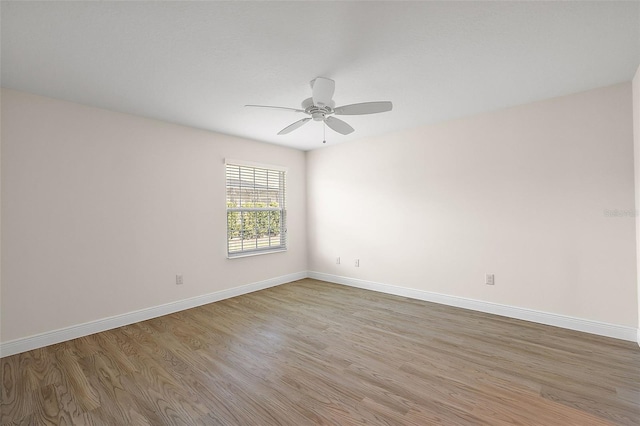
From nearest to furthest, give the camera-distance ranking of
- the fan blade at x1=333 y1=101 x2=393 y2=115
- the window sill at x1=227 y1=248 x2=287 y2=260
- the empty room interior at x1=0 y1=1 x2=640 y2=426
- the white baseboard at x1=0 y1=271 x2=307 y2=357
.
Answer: the empty room interior at x1=0 y1=1 x2=640 y2=426, the fan blade at x1=333 y1=101 x2=393 y2=115, the white baseboard at x1=0 y1=271 x2=307 y2=357, the window sill at x1=227 y1=248 x2=287 y2=260

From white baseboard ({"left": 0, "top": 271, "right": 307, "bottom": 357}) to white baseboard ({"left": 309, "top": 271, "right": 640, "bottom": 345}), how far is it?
1864 millimetres

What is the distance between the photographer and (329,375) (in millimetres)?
2158

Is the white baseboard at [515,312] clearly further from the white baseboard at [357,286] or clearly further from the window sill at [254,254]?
the window sill at [254,254]

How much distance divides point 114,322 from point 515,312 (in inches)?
176

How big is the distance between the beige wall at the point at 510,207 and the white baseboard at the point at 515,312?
0.21 feet

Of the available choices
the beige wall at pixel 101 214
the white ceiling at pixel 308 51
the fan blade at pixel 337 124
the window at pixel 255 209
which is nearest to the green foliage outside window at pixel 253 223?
the window at pixel 255 209

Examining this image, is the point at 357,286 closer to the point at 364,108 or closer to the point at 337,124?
the point at 337,124

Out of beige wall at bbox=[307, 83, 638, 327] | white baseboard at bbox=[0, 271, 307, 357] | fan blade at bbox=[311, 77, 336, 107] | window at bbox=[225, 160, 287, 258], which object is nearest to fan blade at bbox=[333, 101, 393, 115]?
fan blade at bbox=[311, 77, 336, 107]

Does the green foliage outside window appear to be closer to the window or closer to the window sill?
the window

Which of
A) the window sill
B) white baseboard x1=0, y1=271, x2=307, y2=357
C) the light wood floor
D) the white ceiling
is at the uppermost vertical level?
the white ceiling

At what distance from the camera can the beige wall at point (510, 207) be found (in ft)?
9.05

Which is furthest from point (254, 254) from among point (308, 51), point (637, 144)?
point (637, 144)

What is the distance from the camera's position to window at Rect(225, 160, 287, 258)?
4.36 metres

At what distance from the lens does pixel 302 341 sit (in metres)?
2.75
